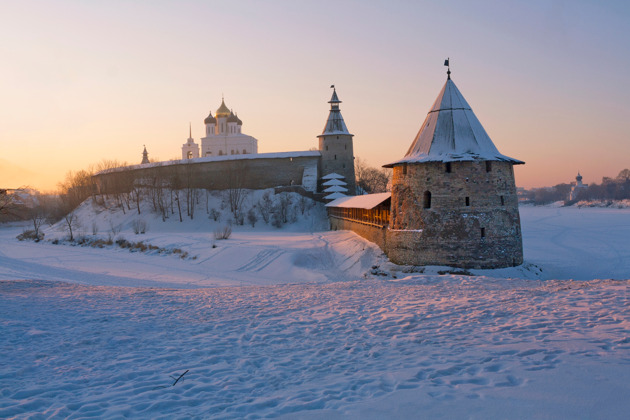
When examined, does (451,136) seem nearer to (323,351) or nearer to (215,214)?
(323,351)

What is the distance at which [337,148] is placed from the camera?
1329 inches

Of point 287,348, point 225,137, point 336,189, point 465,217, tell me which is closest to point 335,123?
point 336,189

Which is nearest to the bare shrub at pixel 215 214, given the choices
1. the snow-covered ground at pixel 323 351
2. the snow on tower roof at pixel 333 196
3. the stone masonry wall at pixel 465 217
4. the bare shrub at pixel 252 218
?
the bare shrub at pixel 252 218

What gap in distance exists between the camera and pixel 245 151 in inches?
1956

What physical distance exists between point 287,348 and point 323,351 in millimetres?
365

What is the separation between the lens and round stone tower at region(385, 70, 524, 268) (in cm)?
1325

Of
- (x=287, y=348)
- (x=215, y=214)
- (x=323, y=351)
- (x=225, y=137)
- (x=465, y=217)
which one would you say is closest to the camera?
(x=323, y=351)

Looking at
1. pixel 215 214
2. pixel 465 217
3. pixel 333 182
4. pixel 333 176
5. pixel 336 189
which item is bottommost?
pixel 465 217

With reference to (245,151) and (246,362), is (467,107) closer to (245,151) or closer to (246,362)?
(246,362)

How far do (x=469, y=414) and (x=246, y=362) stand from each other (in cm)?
194

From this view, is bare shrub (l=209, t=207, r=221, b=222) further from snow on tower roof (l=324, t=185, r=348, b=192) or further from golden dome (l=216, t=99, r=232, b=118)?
golden dome (l=216, t=99, r=232, b=118)

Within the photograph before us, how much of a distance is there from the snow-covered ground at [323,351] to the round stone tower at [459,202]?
4.96 m

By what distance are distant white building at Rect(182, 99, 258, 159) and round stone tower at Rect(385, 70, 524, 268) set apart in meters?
36.2

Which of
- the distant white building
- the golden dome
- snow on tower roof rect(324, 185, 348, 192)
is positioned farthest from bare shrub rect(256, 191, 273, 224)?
the golden dome
